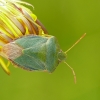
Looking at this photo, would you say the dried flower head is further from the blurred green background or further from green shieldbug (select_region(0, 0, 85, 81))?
the blurred green background

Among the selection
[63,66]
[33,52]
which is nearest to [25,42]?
[33,52]

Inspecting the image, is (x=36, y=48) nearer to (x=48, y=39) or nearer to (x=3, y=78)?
(x=48, y=39)

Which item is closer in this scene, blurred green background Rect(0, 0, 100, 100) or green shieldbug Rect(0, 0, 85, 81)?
green shieldbug Rect(0, 0, 85, 81)

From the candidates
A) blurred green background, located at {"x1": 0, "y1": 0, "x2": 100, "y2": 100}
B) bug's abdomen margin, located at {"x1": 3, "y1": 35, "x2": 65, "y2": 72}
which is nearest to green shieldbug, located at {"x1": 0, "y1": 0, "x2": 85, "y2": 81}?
bug's abdomen margin, located at {"x1": 3, "y1": 35, "x2": 65, "y2": 72}

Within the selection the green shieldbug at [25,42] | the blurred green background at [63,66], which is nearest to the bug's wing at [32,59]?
the green shieldbug at [25,42]

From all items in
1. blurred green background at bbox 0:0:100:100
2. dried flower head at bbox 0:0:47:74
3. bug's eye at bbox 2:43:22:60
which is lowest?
blurred green background at bbox 0:0:100:100

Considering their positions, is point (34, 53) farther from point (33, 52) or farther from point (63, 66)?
point (63, 66)

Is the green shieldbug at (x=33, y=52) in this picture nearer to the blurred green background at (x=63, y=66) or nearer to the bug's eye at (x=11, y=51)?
the bug's eye at (x=11, y=51)
